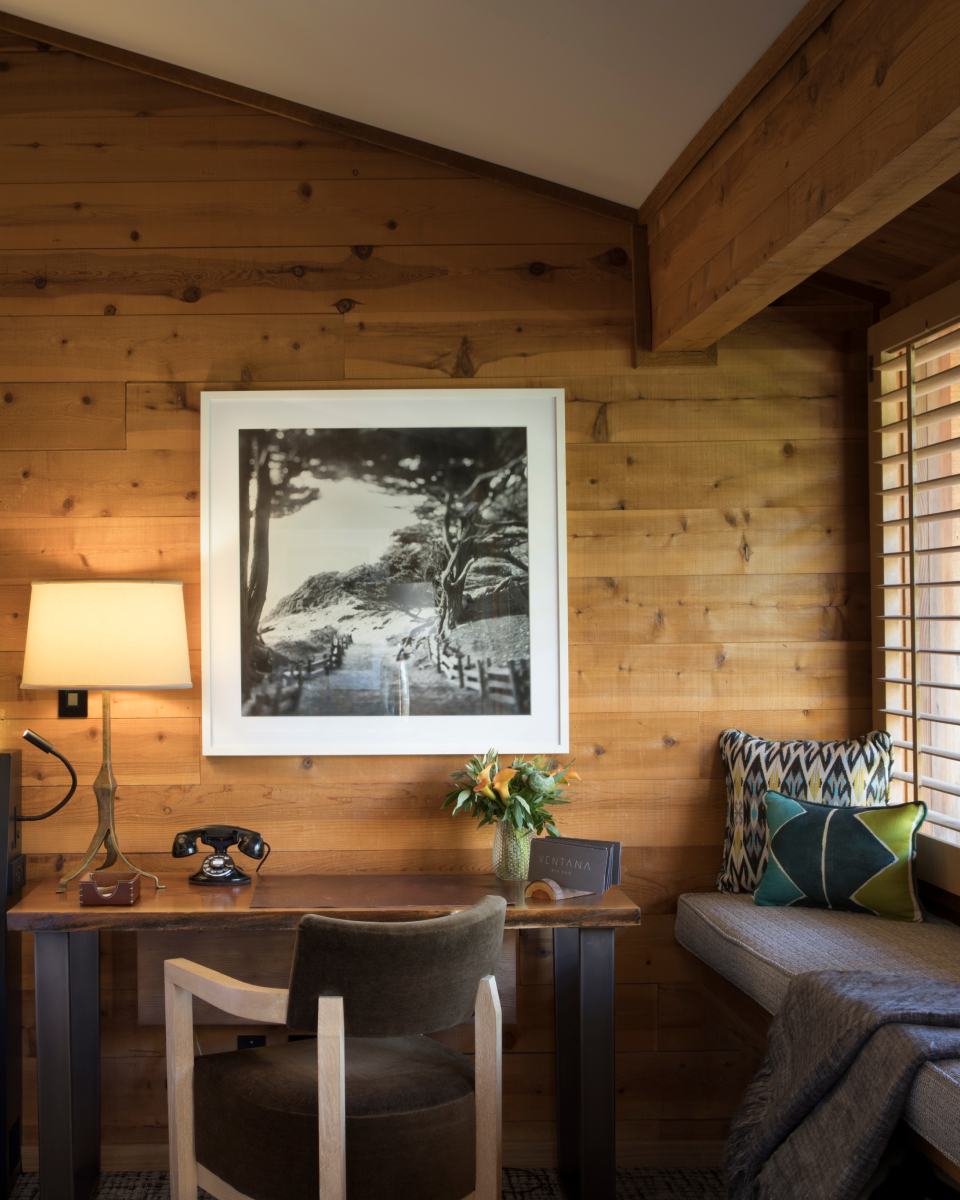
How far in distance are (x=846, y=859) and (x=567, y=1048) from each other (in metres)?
0.88

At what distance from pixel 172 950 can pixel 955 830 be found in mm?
2003

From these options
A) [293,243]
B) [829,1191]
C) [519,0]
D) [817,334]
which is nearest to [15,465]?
[293,243]

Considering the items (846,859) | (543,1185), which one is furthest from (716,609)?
(543,1185)

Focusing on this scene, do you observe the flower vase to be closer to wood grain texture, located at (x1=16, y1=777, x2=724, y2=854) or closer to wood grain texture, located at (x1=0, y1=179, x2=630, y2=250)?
wood grain texture, located at (x1=16, y1=777, x2=724, y2=854)

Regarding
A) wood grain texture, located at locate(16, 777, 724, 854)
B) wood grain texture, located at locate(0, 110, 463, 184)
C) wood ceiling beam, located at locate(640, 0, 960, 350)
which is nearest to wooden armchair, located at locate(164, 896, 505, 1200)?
wood grain texture, located at locate(16, 777, 724, 854)

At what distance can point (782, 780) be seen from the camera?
254 centimetres

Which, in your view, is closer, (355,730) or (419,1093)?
(419,1093)

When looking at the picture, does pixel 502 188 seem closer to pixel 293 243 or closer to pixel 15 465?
pixel 293 243

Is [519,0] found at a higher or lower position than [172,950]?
higher

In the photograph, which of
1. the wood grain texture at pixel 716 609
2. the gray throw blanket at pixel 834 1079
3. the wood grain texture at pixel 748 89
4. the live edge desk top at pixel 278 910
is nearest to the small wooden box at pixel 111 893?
the live edge desk top at pixel 278 910

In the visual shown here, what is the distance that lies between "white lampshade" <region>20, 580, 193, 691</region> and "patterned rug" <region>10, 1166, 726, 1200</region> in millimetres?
1306

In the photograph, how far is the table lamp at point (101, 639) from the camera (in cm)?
235

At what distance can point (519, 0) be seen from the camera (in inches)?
76.9

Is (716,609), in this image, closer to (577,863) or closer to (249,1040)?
(577,863)
